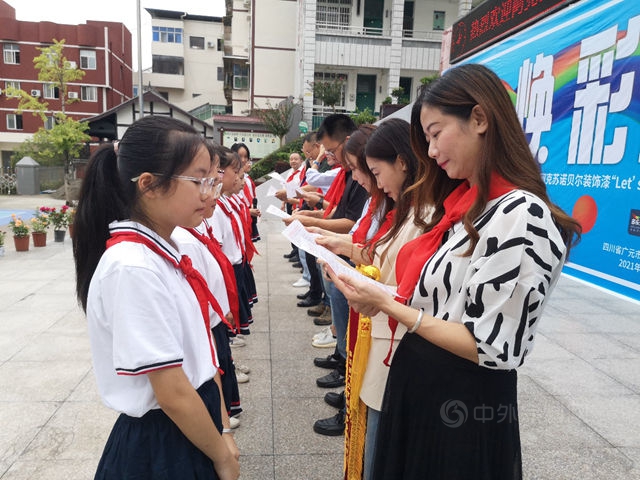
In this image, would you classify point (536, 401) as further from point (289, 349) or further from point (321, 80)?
point (321, 80)

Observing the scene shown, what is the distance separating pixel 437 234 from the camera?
1245 mm

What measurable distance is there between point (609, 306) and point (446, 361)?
4607 millimetres

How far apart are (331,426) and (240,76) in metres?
28.7

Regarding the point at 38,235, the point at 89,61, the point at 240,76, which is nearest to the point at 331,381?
the point at 38,235

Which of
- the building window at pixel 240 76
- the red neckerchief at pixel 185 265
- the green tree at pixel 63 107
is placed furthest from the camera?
the building window at pixel 240 76

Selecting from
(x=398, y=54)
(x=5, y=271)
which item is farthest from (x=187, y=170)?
(x=398, y=54)

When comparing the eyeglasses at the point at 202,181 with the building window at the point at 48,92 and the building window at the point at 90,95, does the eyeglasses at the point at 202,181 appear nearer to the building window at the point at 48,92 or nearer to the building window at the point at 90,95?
the building window at the point at 90,95

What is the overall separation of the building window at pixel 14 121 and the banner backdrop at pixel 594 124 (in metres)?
29.0

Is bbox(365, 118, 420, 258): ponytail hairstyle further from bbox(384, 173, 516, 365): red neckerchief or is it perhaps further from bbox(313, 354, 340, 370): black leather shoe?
bbox(313, 354, 340, 370): black leather shoe

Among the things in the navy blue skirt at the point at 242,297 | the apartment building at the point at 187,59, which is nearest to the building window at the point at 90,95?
the apartment building at the point at 187,59

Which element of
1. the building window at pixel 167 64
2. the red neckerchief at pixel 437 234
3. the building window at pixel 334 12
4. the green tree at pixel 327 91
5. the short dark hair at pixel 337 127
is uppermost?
the building window at pixel 167 64

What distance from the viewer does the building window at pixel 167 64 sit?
31938 millimetres

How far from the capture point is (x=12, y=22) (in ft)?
80.8

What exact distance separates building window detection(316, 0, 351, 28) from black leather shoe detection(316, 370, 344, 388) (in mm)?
17807
